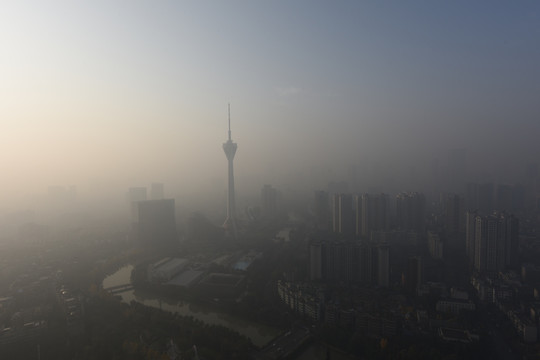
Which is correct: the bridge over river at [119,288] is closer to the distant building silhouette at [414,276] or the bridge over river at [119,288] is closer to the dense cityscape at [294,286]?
the dense cityscape at [294,286]

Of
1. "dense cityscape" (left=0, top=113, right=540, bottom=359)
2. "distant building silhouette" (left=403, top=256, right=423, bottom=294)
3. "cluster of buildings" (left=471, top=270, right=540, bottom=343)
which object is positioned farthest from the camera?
"distant building silhouette" (left=403, top=256, right=423, bottom=294)

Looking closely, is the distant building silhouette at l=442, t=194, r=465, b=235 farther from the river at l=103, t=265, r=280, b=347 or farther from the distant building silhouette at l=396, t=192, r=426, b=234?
the river at l=103, t=265, r=280, b=347

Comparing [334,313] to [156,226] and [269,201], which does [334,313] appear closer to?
[156,226]

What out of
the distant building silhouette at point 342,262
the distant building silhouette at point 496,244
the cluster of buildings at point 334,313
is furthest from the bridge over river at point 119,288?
the distant building silhouette at point 496,244

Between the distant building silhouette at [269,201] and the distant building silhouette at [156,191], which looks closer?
the distant building silhouette at [269,201]

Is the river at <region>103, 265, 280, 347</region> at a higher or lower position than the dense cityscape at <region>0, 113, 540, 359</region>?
lower

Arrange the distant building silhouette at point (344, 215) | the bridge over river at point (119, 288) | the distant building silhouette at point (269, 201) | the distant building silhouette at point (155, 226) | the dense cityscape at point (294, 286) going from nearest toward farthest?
1. the dense cityscape at point (294, 286)
2. the bridge over river at point (119, 288)
3. the distant building silhouette at point (155, 226)
4. the distant building silhouette at point (344, 215)
5. the distant building silhouette at point (269, 201)

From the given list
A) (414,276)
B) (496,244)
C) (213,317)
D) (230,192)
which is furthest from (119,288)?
(496,244)

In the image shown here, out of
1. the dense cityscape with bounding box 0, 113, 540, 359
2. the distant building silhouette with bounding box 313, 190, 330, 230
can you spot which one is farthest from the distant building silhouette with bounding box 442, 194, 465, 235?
the distant building silhouette with bounding box 313, 190, 330, 230

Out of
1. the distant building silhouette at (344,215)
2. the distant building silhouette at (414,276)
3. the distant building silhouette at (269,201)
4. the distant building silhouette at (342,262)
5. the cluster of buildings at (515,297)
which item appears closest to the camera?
the cluster of buildings at (515,297)
